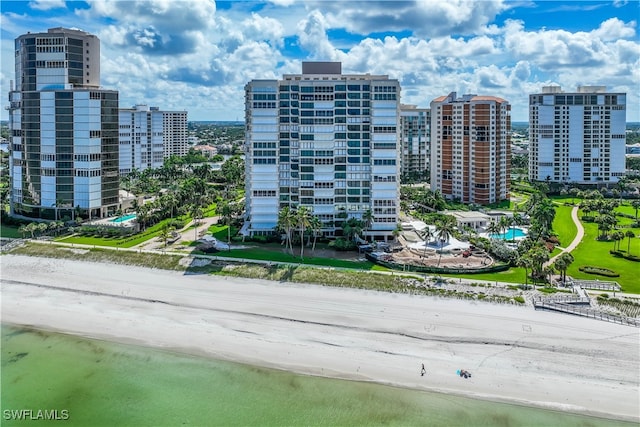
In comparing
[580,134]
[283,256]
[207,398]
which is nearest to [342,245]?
[283,256]

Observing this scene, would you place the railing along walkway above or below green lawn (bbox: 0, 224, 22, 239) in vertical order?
below

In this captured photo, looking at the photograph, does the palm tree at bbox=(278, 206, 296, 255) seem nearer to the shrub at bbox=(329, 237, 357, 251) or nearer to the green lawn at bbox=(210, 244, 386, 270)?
the green lawn at bbox=(210, 244, 386, 270)

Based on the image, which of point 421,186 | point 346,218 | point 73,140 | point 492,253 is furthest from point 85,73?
point 421,186

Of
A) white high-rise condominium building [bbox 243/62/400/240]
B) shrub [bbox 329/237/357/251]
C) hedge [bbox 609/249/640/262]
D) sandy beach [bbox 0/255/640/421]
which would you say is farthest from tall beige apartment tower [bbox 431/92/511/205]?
sandy beach [bbox 0/255/640/421]

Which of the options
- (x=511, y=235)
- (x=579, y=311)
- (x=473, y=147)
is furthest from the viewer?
(x=473, y=147)

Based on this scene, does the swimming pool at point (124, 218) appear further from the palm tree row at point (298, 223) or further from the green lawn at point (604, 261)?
the green lawn at point (604, 261)

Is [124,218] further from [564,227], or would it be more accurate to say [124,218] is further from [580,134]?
[580,134]

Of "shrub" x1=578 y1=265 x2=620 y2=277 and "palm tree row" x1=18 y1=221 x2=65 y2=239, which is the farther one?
"palm tree row" x1=18 y1=221 x2=65 y2=239
